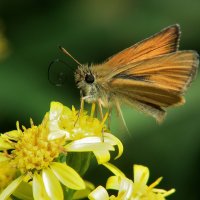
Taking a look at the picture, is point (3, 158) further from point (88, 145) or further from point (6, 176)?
point (88, 145)

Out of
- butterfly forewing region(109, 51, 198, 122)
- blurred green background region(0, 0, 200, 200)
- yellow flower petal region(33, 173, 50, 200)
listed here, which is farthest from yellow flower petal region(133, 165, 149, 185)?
blurred green background region(0, 0, 200, 200)

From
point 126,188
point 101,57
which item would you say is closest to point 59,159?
point 126,188

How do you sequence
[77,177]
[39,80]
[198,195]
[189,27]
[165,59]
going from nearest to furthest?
[77,177] < [165,59] < [198,195] < [39,80] < [189,27]

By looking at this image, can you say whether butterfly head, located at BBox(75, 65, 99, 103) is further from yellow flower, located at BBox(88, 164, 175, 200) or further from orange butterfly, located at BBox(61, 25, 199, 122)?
yellow flower, located at BBox(88, 164, 175, 200)

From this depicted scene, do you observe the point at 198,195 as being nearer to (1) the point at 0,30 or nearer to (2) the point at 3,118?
(2) the point at 3,118

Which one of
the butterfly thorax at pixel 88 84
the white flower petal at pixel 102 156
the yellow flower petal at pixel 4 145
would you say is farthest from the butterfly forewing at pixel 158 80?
the yellow flower petal at pixel 4 145

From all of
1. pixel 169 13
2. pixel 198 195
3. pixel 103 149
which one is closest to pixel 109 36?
pixel 169 13
